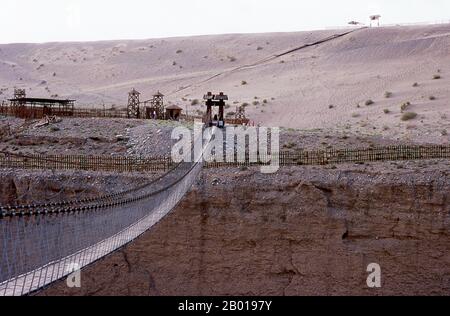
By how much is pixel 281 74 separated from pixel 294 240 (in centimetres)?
2995

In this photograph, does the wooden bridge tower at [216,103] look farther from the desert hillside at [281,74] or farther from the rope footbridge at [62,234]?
the rope footbridge at [62,234]

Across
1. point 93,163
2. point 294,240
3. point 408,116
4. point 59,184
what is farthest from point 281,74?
point 294,240

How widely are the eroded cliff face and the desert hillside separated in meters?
10.3

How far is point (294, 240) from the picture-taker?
16688mm

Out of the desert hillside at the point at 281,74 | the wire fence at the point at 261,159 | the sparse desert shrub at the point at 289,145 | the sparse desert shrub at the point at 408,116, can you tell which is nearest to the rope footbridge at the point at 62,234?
the wire fence at the point at 261,159

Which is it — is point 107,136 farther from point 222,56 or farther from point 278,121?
point 222,56

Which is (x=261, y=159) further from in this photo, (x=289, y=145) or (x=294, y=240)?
(x=294, y=240)

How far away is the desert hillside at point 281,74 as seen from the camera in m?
34.5

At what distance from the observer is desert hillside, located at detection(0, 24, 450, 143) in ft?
113

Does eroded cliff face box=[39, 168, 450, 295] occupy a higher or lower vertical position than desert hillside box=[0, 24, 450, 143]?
lower

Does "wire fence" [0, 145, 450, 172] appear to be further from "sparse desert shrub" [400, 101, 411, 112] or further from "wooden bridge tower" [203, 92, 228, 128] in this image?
"sparse desert shrub" [400, 101, 411, 112]

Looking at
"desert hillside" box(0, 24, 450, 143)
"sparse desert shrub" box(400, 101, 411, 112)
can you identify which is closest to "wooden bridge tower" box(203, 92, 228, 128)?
"desert hillside" box(0, 24, 450, 143)

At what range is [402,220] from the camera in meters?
16.3

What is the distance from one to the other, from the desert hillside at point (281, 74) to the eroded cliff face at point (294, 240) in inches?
405
